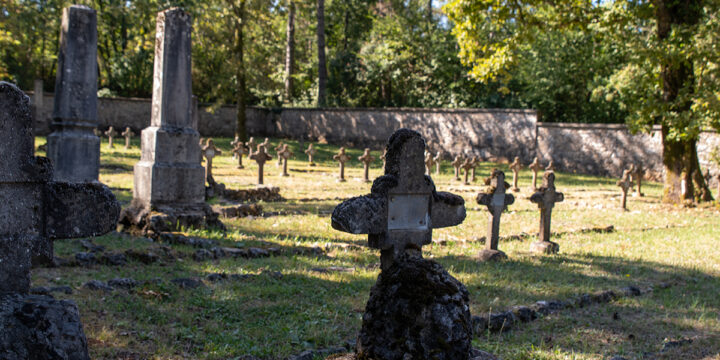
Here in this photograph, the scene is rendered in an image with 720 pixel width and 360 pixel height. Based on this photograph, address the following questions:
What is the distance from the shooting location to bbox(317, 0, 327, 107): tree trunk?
3222 centimetres

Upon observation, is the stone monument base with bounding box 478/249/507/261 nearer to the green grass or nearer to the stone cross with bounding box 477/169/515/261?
the stone cross with bounding box 477/169/515/261

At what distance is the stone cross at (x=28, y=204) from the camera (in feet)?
8.98

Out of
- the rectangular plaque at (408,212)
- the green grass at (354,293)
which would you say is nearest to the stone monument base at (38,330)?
the green grass at (354,293)

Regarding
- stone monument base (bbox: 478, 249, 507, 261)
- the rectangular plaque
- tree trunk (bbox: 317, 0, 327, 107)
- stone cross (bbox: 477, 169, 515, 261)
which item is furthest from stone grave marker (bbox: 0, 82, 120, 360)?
tree trunk (bbox: 317, 0, 327, 107)

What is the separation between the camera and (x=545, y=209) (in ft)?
29.1

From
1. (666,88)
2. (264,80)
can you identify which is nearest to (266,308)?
(666,88)

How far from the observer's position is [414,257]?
293 cm

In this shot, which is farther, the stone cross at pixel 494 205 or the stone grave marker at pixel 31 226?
the stone cross at pixel 494 205

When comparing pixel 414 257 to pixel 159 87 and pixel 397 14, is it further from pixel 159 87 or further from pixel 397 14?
pixel 397 14

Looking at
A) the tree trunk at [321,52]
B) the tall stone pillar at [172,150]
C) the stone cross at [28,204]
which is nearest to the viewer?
the stone cross at [28,204]

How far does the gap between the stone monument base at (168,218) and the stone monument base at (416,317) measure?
596 centimetres

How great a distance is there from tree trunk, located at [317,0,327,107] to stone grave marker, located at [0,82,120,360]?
30.2 meters

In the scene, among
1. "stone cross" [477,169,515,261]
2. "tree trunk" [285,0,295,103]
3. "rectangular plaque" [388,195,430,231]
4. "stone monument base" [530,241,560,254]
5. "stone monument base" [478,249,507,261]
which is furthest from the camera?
"tree trunk" [285,0,295,103]

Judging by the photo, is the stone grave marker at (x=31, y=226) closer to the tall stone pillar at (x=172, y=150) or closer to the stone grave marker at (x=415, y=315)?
the stone grave marker at (x=415, y=315)
